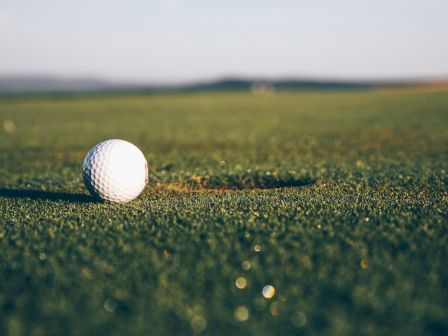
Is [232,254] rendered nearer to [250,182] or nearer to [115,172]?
[115,172]

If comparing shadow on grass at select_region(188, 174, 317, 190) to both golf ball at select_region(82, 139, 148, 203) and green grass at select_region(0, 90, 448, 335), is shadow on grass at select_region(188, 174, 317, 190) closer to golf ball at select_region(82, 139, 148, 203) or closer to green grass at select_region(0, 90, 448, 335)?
green grass at select_region(0, 90, 448, 335)

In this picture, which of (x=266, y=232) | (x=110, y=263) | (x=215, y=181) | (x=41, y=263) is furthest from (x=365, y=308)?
(x=215, y=181)

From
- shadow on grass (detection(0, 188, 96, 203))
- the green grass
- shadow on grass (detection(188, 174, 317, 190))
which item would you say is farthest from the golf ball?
shadow on grass (detection(188, 174, 317, 190))

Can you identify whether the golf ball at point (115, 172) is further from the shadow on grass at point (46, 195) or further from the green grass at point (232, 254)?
the shadow on grass at point (46, 195)

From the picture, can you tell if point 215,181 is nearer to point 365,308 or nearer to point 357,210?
point 357,210

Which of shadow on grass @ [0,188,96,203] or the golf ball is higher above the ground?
the golf ball

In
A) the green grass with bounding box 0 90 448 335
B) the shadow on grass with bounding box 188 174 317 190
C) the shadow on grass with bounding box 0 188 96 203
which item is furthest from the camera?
the shadow on grass with bounding box 188 174 317 190
